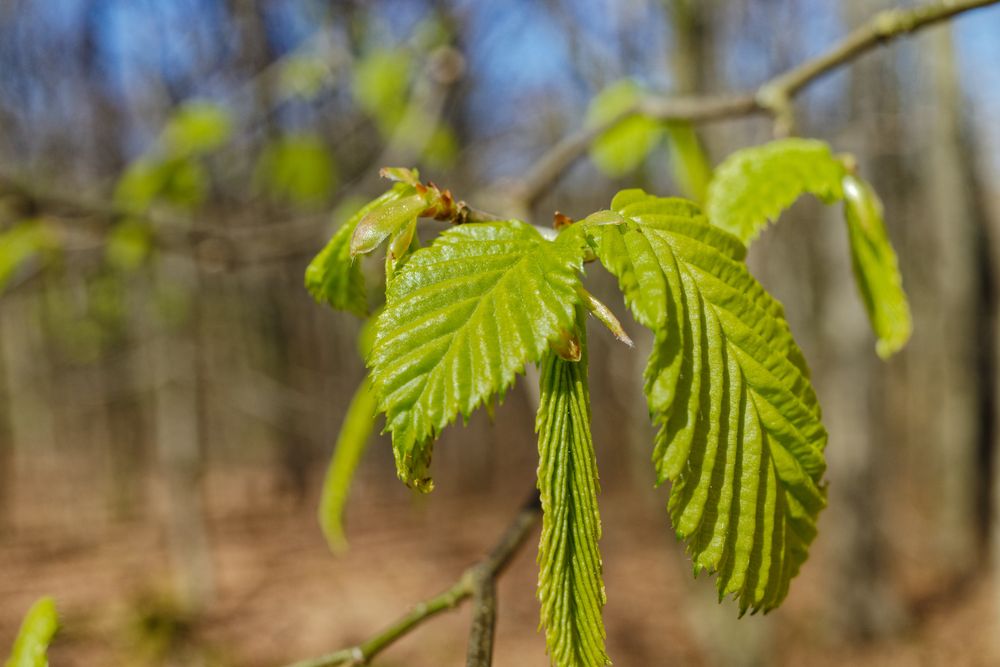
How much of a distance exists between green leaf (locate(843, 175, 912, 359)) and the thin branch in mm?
195

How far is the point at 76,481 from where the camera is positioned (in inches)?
426

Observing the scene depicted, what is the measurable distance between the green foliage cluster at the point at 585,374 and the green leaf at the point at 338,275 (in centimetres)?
10

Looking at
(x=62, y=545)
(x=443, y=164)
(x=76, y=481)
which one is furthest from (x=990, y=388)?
(x=76, y=481)

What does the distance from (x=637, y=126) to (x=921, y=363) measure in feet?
35.2

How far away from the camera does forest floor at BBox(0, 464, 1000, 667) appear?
4.55 m

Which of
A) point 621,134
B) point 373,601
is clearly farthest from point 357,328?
point 621,134

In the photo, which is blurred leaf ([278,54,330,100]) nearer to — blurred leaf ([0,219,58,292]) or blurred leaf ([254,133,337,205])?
blurred leaf ([254,133,337,205])

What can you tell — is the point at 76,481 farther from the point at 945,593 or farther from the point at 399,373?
the point at 399,373

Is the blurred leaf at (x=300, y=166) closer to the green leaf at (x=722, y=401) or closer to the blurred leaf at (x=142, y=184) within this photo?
the blurred leaf at (x=142, y=184)

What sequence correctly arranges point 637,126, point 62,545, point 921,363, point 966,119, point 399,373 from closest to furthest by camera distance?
point 399,373 → point 637,126 → point 62,545 → point 966,119 → point 921,363

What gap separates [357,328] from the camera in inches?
388

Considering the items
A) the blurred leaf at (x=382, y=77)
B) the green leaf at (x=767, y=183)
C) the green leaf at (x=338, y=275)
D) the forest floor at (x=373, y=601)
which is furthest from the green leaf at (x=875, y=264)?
the forest floor at (x=373, y=601)

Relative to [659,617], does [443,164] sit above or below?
above

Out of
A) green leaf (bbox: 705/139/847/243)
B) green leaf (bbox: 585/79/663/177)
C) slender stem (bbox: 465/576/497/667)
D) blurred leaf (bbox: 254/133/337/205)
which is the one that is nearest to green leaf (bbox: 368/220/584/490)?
slender stem (bbox: 465/576/497/667)
